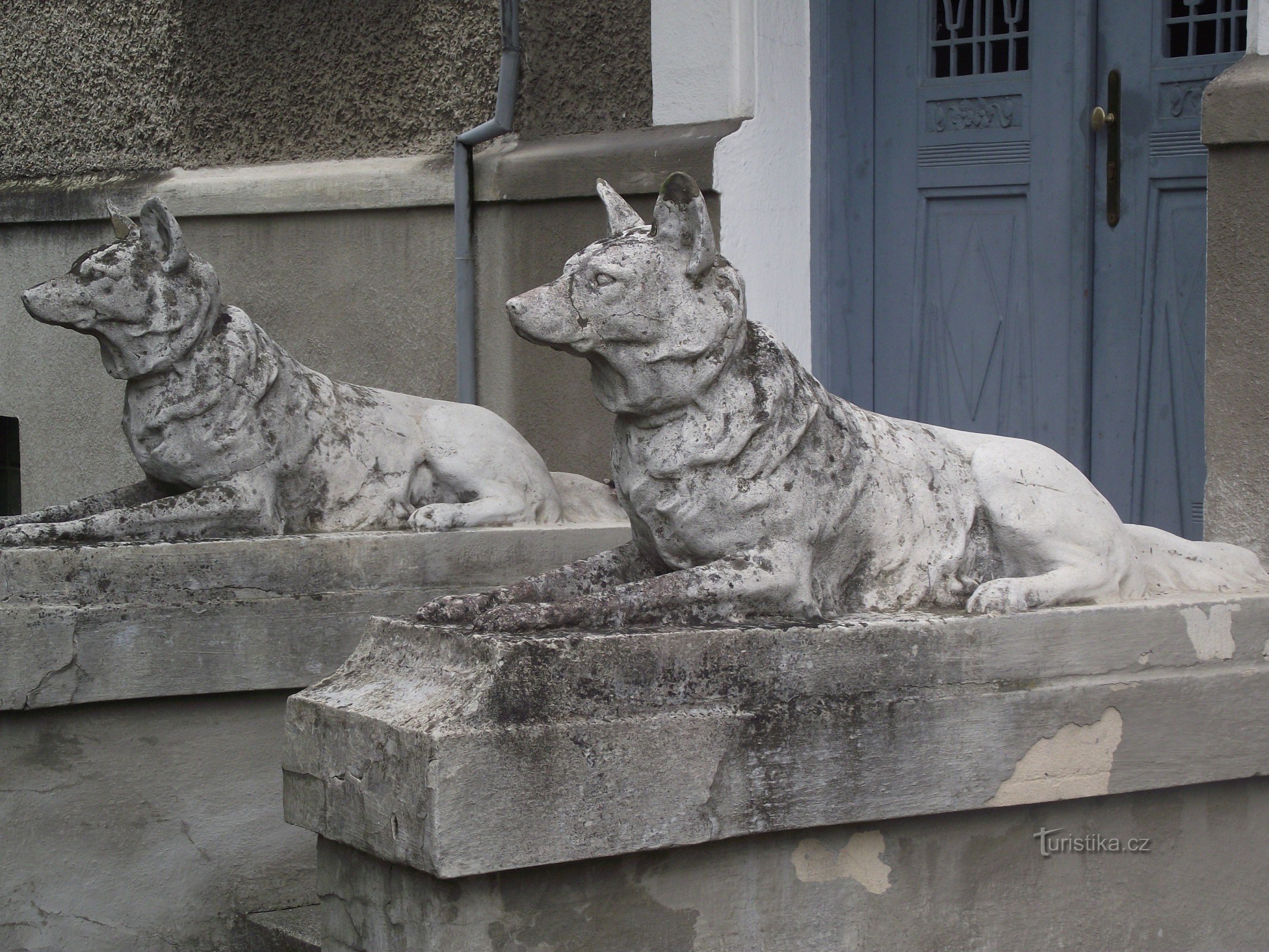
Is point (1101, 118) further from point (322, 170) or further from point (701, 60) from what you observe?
point (322, 170)

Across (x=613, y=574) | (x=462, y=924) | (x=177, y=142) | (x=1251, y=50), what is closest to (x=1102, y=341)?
(x=1251, y=50)

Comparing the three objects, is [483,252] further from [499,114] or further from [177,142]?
[177,142]

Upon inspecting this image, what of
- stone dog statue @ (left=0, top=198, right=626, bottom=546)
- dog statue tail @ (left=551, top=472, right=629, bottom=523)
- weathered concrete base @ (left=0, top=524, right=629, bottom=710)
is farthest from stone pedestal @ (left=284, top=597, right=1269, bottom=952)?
dog statue tail @ (left=551, top=472, right=629, bottom=523)

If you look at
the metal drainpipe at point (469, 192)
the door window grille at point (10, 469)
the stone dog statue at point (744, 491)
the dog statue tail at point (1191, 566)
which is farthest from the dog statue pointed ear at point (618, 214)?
the door window grille at point (10, 469)

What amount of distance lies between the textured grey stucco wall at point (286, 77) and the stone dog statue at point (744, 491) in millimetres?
2556

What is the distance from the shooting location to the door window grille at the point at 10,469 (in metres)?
8.41

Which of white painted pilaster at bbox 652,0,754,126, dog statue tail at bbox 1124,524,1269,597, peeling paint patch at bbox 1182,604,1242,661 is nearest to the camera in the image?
peeling paint patch at bbox 1182,604,1242,661

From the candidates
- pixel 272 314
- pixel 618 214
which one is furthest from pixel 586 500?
pixel 272 314

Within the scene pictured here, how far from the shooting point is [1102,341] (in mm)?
5055

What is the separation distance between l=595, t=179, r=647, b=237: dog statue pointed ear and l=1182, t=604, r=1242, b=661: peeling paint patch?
4.77 ft

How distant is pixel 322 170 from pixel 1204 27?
11.4 ft

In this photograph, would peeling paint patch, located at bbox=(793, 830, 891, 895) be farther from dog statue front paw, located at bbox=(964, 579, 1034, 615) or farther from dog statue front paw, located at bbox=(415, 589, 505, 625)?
dog statue front paw, located at bbox=(415, 589, 505, 625)

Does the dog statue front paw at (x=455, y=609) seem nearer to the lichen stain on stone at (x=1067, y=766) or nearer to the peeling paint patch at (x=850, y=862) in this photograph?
the peeling paint patch at (x=850, y=862)

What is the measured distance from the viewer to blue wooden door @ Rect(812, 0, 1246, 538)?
16.0ft
